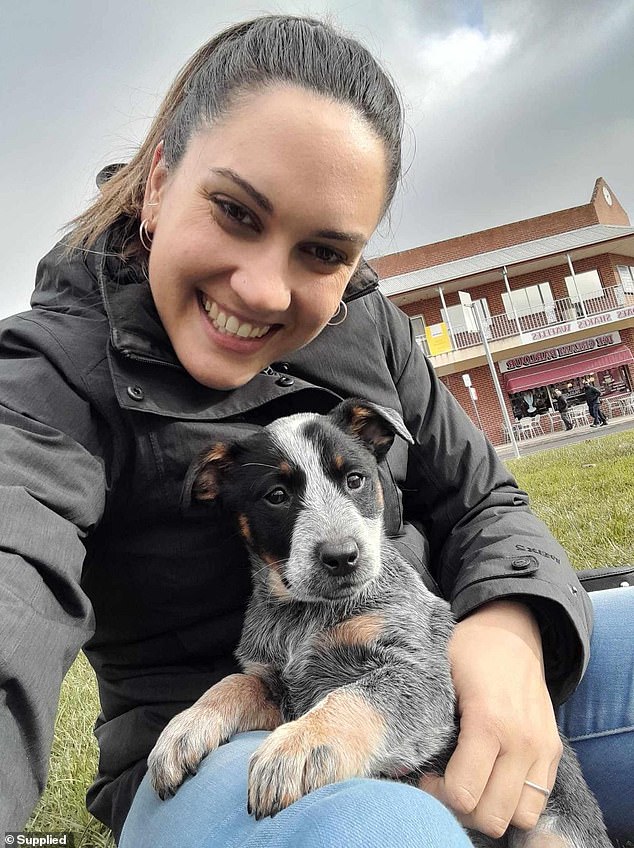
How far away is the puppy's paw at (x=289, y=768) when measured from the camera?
1.20 m

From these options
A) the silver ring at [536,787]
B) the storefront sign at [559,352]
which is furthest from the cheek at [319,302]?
the storefront sign at [559,352]

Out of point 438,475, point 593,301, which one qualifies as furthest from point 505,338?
point 438,475

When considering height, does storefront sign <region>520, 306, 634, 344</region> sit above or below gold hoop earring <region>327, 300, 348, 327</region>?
above

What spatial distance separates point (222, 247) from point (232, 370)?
12.4 inches

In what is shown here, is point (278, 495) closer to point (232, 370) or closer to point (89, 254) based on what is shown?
point (232, 370)

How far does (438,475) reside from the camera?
228 centimetres

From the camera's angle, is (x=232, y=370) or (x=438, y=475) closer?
(x=232, y=370)

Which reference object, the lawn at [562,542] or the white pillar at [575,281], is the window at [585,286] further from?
the lawn at [562,542]

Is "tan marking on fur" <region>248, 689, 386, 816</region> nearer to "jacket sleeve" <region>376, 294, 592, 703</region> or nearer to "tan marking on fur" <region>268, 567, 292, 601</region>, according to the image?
"tan marking on fur" <region>268, 567, 292, 601</region>

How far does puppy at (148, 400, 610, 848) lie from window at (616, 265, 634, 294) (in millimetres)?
34502

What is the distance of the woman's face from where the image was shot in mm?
1617

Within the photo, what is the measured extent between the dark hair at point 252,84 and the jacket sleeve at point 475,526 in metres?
0.71

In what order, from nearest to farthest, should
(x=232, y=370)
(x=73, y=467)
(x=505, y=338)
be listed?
(x=73, y=467), (x=232, y=370), (x=505, y=338)

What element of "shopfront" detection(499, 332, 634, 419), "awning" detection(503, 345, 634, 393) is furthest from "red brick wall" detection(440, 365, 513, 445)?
"awning" detection(503, 345, 634, 393)
